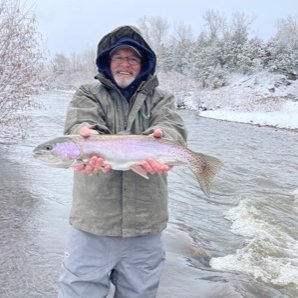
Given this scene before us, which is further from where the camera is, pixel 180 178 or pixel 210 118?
pixel 210 118

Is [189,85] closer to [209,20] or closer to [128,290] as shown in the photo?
[209,20]

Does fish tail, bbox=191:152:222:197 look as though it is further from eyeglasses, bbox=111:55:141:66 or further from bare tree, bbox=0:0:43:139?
bare tree, bbox=0:0:43:139

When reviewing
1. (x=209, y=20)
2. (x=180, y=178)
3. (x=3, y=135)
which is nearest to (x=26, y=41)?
(x=3, y=135)

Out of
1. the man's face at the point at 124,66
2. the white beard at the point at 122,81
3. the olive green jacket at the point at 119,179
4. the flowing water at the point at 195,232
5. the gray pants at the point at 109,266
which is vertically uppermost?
the man's face at the point at 124,66

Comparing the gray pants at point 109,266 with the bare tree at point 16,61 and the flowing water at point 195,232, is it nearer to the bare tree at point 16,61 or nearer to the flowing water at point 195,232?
the flowing water at point 195,232

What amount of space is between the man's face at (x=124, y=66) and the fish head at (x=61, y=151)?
2.09ft

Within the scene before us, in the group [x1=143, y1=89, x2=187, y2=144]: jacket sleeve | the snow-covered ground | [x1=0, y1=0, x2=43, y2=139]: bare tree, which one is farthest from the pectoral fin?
the snow-covered ground

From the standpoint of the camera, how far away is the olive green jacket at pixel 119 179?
2977 mm

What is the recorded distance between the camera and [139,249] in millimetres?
3082

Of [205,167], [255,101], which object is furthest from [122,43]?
[255,101]

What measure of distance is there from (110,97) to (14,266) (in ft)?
11.3

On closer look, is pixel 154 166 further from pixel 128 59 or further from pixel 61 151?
pixel 128 59

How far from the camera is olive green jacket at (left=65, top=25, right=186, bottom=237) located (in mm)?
2977

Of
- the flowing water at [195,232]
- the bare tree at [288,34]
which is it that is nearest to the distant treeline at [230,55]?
the bare tree at [288,34]
